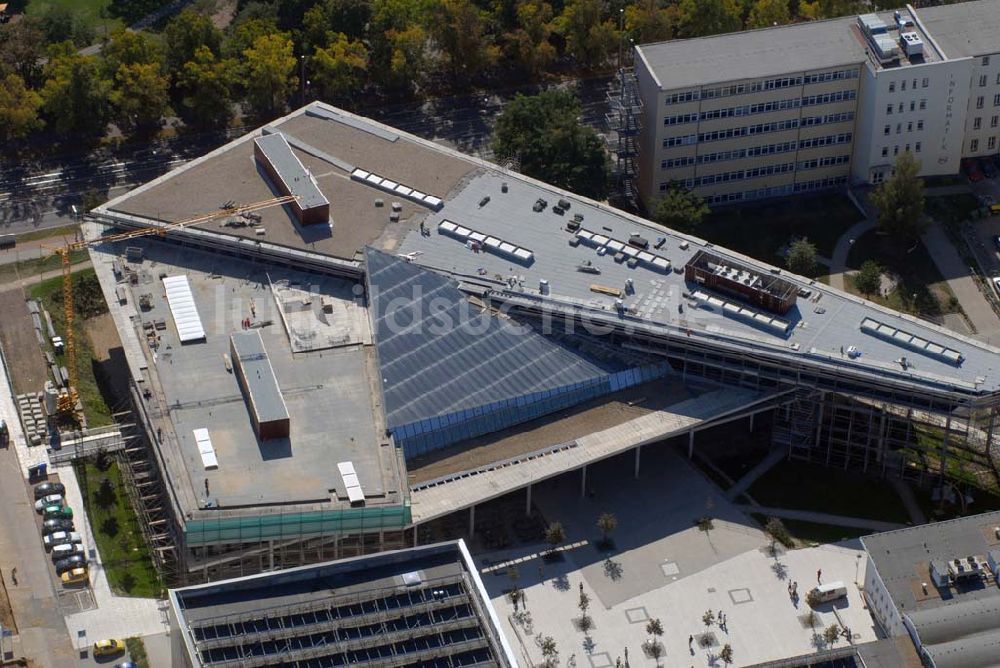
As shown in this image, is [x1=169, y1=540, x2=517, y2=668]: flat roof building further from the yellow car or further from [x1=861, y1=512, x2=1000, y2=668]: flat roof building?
[x1=861, y1=512, x2=1000, y2=668]: flat roof building

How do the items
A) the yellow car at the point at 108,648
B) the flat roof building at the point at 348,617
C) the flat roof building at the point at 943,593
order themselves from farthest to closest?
the yellow car at the point at 108,648 → the flat roof building at the point at 943,593 → the flat roof building at the point at 348,617

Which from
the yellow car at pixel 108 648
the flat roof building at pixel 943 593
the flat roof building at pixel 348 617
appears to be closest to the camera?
the flat roof building at pixel 348 617

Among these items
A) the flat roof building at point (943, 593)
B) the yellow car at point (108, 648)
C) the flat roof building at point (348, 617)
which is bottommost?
the yellow car at point (108, 648)

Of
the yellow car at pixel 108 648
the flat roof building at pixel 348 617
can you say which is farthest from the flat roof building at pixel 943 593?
the yellow car at pixel 108 648

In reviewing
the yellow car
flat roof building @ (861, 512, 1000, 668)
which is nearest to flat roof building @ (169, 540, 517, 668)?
the yellow car

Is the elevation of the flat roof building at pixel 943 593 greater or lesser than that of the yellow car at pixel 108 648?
greater

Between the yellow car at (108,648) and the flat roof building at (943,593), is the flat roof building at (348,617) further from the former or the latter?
the flat roof building at (943,593)
